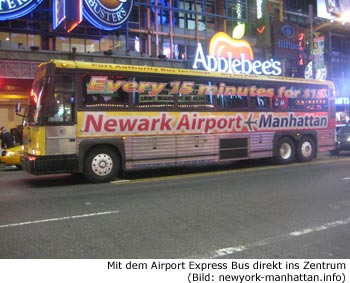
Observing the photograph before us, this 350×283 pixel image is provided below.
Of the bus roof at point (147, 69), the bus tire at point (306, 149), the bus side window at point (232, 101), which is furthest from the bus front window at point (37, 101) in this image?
the bus tire at point (306, 149)

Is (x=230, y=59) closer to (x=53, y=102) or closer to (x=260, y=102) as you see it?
(x=260, y=102)

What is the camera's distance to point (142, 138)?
474 inches

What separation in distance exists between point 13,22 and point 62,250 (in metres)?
22.7

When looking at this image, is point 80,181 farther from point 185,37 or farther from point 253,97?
point 185,37

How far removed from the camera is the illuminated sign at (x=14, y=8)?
2220cm

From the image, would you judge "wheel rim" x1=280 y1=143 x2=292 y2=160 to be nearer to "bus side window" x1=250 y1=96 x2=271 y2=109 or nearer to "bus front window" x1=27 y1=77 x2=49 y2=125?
"bus side window" x1=250 y1=96 x2=271 y2=109

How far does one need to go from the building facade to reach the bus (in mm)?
11239

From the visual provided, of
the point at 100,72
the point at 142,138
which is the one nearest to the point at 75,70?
the point at 100,72

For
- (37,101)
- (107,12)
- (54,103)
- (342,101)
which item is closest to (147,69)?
(54,103)

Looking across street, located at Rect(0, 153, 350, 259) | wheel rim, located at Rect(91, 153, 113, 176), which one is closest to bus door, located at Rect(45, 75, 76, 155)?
A: wheel rim, located at Rect(91, 153, 113, 176)

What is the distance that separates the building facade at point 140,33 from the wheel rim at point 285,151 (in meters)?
12.2

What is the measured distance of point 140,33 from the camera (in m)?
30.2

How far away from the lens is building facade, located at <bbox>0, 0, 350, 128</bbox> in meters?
23.1
